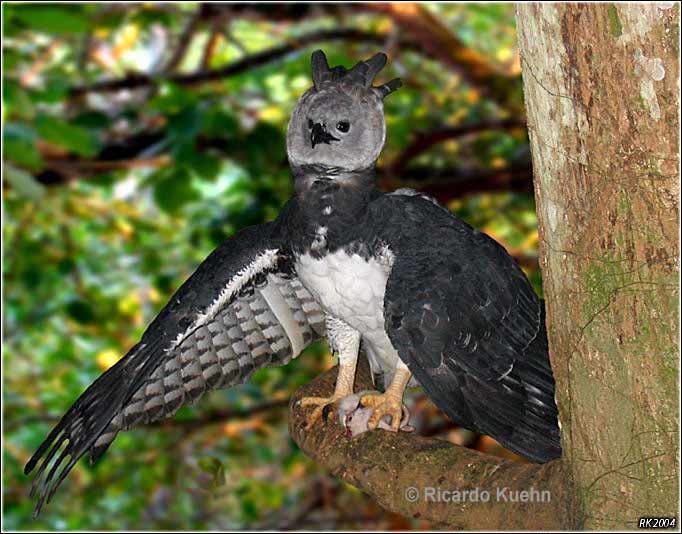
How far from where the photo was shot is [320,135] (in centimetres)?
215

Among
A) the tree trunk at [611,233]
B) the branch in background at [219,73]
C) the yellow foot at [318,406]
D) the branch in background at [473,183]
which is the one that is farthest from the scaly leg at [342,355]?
the branch in background at [219,73]

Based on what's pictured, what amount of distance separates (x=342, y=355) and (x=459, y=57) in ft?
7.45

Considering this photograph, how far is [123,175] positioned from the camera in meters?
4.56

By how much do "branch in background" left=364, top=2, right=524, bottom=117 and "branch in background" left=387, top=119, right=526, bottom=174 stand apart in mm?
104

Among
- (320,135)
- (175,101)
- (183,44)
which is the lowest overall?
(320,135)

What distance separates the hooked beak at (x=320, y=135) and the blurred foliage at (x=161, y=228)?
4.40ft

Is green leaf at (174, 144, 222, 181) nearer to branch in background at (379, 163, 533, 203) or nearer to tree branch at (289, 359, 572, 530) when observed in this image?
branch in background at (379, 163, 533, 203)

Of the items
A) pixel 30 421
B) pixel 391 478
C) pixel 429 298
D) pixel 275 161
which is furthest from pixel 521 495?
pixel 30 421

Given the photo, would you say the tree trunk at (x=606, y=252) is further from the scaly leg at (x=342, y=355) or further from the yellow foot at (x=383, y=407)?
the scaly leg at (x=342, y=355)

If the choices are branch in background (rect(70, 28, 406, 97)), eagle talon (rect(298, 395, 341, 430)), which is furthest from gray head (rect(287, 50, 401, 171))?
branch in background (rect(70, 28, 406, 97))

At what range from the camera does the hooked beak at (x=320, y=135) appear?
2148 millimetres

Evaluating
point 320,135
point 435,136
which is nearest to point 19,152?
point 320,135

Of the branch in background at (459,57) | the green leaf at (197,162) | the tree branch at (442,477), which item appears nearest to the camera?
the tree branch at (442,477)

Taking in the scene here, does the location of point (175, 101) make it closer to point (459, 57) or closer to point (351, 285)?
point (459, 57)
